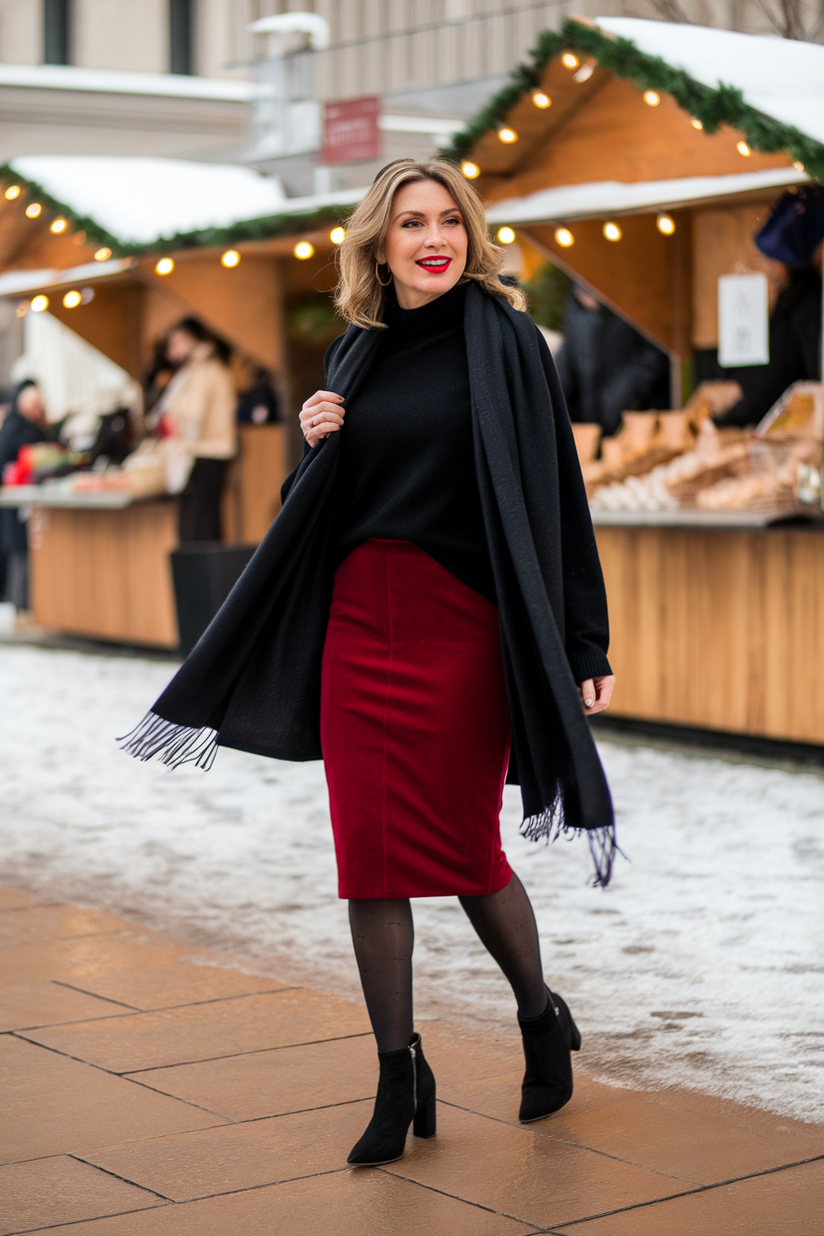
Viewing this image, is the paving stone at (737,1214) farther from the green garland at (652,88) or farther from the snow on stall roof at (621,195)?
the snow on stall roof at (621,195)

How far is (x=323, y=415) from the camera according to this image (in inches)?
130

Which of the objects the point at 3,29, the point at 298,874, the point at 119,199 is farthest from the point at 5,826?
the point at 3,29

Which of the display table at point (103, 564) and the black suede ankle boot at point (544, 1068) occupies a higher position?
the display table at point (103, 564)

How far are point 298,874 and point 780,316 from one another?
12.7 ft

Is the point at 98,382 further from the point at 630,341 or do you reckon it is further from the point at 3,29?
the point at 630,341

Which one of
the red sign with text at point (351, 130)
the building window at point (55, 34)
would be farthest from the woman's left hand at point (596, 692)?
the building window at point (55, 34)

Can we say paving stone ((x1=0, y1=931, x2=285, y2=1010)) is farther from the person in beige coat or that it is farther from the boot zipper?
the person in beige coat

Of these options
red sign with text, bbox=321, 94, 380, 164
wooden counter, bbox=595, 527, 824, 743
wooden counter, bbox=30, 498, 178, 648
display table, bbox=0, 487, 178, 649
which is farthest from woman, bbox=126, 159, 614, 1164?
wooden counter, bbox=30, 498, 178, 648

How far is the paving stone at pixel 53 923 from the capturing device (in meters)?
4.89

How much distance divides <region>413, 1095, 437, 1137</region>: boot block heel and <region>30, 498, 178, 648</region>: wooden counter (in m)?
7.88

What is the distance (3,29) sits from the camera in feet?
66.7

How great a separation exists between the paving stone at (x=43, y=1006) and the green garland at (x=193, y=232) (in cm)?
552

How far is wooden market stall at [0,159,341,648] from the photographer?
10555 millimetres

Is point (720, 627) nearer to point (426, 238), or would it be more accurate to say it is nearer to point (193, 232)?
point (193, 232)
